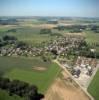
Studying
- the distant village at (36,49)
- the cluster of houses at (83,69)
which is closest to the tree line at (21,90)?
the cluster of houses at (83,69)

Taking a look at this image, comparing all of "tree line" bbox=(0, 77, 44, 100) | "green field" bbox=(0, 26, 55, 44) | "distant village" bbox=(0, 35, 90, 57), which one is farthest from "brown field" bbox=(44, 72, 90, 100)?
"green field" bbox=(0, 26, 55, 44)

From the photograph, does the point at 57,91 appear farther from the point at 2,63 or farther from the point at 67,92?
the point at 2,63

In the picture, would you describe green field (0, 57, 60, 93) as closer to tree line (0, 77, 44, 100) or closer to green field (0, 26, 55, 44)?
tree line (0, 77, 44, 100)

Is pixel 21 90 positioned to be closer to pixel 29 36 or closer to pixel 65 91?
pixel 65 91

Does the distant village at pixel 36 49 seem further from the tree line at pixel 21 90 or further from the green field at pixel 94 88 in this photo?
the tree line at pixel 21 90

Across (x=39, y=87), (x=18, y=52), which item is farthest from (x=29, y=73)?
(x=18, y=52)

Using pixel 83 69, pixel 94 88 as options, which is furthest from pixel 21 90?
pixel 83 69
